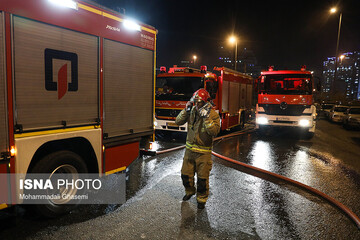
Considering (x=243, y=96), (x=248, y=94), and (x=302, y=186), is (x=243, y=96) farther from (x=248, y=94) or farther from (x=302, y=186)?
(x=302, y=186)

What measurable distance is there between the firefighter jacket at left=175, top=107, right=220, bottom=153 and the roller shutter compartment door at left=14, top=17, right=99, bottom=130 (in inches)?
58.3

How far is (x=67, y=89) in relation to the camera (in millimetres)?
3670

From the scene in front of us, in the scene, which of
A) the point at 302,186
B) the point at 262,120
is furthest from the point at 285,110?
the point at 302,186

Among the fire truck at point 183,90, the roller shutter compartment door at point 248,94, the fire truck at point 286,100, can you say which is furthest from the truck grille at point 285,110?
the roller shutter compartment door at point 248,94

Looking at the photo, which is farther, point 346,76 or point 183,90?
point 346,76

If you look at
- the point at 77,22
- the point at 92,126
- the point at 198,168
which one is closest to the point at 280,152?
the point at 198,168

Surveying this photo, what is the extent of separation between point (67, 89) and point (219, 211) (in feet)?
9.25

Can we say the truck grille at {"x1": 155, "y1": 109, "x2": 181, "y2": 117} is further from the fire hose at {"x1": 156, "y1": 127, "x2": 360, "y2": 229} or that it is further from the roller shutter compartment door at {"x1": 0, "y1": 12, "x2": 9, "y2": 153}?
the roller shutter compartment door at {"x1": 0, "y1": 12, "x2": 9, "y2": 153}

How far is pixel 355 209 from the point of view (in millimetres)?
4305

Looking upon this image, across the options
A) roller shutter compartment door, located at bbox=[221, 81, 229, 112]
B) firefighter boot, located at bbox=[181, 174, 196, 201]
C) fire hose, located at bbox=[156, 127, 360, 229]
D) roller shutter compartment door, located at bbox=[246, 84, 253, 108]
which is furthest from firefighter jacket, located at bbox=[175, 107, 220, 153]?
roller shutter compartment door, located at bbox=[246, 84, 253, 108]

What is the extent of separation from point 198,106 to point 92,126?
1.64 meters

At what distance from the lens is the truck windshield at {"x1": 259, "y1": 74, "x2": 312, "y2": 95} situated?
1134 cm

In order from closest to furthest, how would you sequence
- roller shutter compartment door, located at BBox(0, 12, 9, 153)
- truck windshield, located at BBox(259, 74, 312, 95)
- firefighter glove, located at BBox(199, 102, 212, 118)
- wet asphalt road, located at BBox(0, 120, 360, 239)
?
roller shutter compartment door, located at BBox(0, 12, 9, 153)
wet asphalt road, located at BBox(0, 120, 360, 239)
firefighter glove, located at BBox(199, 102, 212, 118)
truck windshield, located at BBox(259, 74, 312, 95)

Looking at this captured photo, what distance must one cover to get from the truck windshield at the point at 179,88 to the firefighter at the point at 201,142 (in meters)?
5.24
